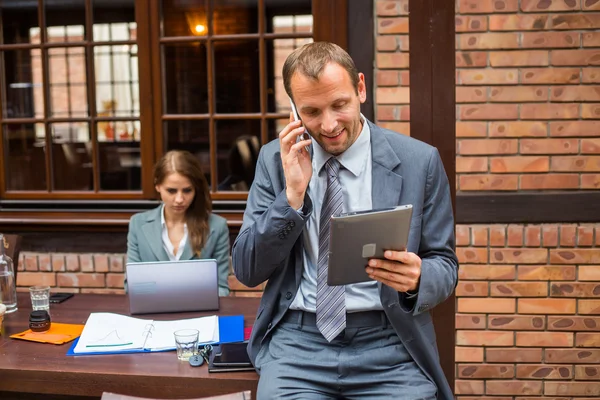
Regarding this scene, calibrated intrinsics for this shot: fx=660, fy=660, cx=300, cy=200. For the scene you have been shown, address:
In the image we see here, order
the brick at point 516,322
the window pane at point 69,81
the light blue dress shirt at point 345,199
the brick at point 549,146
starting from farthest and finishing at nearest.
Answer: the window pane at point 69,81, the brick at point 516,322, the brick at point 549,146, the light blue dress shirt at point 345,199

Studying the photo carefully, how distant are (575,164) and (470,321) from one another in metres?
0.95

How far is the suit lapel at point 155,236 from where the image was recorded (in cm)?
320

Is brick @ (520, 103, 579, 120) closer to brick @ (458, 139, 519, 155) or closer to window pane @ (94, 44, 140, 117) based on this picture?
brick @ (458, 139, 519, 155)

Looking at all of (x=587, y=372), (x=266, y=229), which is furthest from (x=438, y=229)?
(x=587, y=372)

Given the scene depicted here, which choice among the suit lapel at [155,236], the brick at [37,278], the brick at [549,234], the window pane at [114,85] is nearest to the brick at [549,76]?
the brick at [549,234]

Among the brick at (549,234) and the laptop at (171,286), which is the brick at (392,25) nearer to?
the brick at (549,234)

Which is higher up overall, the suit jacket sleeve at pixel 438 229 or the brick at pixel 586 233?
the suit jacket sleeve at pixel 438 229

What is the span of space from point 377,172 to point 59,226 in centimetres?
257

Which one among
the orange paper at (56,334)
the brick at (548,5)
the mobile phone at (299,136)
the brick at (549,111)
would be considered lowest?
the orange paper at (56,334)

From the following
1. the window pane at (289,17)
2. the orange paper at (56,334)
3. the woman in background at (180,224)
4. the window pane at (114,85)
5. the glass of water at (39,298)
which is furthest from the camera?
the window pane at (114,85)

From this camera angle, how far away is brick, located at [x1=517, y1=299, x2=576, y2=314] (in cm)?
338

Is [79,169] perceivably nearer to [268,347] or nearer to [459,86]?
[459,86]

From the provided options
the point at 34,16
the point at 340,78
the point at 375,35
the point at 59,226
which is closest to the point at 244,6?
the point at 375,35

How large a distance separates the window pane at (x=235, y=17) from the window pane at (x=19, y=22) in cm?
111
